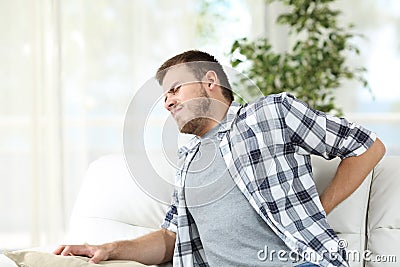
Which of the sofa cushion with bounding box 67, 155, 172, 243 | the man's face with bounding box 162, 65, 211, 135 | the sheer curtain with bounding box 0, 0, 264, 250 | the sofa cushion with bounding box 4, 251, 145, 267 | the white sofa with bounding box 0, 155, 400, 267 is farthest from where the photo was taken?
the sheer curtain with bounding box 0, 0, 264, 250

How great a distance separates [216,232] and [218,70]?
43cm

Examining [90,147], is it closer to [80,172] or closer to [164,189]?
[80,172]

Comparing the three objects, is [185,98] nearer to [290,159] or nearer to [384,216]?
[290,159]

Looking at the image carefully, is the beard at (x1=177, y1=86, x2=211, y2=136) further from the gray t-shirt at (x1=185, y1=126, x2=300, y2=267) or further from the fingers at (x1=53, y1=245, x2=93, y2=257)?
the fingers at (x1=53, y1=245, x2=93, y2=257)

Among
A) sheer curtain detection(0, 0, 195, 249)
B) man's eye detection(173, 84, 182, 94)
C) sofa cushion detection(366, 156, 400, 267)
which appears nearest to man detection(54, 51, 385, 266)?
man's eye detection(173, 84, 182, 94)

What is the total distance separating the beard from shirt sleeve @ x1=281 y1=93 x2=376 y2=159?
216mm

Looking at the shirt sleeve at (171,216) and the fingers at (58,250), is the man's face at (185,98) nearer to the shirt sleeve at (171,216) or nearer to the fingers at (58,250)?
the shirt sleeve at (171,216)

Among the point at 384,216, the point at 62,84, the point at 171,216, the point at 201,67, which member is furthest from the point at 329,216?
the point at 62,84

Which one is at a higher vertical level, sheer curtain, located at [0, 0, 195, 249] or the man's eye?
sheer curtain, located at [0, 0, 195, 249]

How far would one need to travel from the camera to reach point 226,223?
183 cm

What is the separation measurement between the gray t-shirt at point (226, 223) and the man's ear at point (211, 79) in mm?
143

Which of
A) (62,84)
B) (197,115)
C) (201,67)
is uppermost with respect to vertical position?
(62,84)

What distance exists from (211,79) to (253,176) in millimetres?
281

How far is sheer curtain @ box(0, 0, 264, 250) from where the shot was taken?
3469 millimetres
